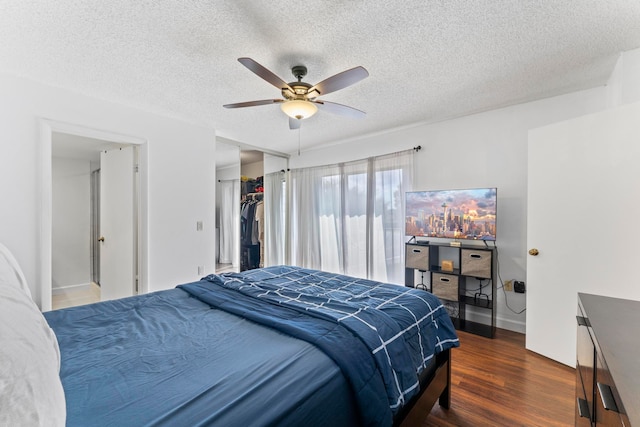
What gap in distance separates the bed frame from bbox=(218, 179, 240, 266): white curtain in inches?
158

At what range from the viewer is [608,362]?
82 centimetres

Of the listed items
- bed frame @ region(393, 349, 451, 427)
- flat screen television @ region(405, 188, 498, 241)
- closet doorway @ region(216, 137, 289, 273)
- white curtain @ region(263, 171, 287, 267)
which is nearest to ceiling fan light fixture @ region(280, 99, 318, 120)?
flat screen television @ region(405, 188, 498, 241)

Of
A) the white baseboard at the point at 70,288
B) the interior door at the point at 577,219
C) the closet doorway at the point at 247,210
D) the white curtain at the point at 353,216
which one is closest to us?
the interior door at the point at 577,219

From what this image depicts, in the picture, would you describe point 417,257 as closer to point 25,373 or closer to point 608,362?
point 608,362

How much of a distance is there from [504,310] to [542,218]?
1.17 meters

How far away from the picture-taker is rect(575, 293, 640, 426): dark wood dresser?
0.71 m

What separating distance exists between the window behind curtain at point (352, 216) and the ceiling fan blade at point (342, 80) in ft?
6.81

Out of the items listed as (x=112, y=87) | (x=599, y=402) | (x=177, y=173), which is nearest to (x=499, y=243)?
(x=599, y=402)

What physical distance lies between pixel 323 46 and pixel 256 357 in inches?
77.4

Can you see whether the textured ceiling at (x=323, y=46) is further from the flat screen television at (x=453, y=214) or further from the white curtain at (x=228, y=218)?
the white curtain at (x=228, y=218)

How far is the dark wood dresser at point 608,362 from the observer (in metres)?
0.71

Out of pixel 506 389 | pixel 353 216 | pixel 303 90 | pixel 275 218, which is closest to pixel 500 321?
pixel 506 389

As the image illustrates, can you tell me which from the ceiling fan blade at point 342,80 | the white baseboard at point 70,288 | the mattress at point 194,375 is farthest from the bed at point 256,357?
the white baseboard at point 70,288

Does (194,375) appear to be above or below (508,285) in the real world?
above
